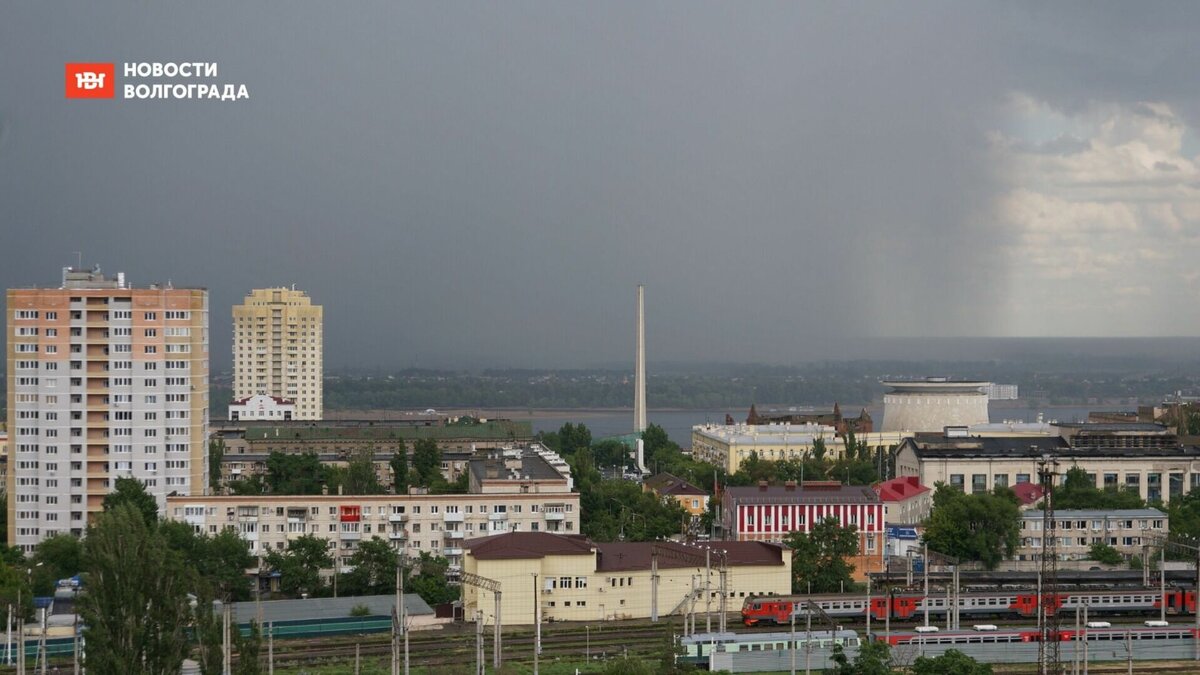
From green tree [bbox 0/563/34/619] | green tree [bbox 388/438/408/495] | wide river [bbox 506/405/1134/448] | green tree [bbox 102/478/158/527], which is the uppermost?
green tree [bbox 102/478/158/527]

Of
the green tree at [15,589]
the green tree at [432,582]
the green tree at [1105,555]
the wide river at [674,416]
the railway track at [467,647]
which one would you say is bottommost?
the wide river at [674,416]

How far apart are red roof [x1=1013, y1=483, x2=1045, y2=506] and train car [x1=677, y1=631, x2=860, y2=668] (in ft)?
49.1

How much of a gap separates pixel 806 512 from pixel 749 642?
9.65 m

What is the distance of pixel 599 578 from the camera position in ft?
83.7

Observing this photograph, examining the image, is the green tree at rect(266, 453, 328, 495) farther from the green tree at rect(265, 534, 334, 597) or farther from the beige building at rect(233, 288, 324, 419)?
the beige building at rect(233, 288, 324, 419)

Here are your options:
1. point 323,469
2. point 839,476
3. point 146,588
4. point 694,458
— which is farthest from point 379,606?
point 694,458

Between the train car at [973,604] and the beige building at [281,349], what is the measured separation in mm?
51869

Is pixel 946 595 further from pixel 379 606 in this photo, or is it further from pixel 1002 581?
pixel 379 606

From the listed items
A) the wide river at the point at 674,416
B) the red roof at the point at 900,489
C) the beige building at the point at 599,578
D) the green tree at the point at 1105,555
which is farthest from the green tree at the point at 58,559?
the wide river at the point at 674,416

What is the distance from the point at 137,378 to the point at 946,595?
16566 mm

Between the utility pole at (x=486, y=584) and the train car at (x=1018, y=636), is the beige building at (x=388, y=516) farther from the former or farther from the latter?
the train car at (x=1018, y=636)

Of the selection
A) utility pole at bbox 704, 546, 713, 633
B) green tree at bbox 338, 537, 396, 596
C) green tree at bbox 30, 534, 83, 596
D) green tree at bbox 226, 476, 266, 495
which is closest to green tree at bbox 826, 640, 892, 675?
utility pole at bbox 704, 546, 713, 633

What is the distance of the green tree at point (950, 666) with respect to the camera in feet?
62.2

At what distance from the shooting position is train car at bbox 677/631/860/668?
21797 mm
